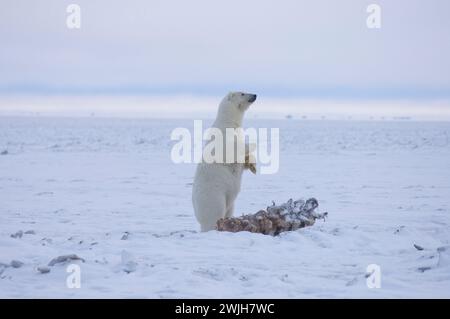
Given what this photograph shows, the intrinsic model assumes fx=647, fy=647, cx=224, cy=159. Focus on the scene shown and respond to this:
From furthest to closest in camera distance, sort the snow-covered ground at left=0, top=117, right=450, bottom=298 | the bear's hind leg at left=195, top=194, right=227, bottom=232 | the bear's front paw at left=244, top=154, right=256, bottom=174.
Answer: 1. the bear's front paw at left=244, top=154, right=256, bottom=174
2. the bear's hind leg at left=195, top=194, right=227, bottom=232
3. the snow-covered ground at left=0, top=117, right=450, bottom=298

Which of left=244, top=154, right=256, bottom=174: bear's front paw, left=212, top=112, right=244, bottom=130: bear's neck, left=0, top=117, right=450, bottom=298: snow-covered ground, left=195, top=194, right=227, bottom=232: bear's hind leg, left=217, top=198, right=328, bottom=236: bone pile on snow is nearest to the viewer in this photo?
left=0, top=117, right=450, bottom=298: snow-covered ground

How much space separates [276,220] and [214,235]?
0.93 metres

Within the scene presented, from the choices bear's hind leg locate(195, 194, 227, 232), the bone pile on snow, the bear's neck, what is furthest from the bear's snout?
the bone pile on snow

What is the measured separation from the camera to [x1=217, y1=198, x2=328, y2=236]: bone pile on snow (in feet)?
23.7

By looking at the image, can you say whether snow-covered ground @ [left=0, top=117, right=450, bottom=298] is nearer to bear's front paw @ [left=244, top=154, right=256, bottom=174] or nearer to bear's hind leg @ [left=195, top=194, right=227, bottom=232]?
bear's hind leg @ [left=195, top=194, right=227, bottom=232]

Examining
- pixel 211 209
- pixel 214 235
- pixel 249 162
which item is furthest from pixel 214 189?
pixel 214 235

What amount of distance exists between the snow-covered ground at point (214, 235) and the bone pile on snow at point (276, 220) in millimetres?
298

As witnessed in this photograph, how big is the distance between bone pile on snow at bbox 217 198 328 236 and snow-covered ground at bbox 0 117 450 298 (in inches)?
11.7

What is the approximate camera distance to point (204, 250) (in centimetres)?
621

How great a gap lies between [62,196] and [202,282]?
817cm

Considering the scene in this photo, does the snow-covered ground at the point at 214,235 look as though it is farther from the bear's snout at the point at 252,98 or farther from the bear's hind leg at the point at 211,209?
the bear's snout at the point at 252,98

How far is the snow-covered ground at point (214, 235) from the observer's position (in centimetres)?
505

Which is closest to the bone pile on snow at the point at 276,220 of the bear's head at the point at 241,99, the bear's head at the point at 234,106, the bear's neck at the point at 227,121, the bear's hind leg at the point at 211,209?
the bear's hind leg at the point at 211,209
